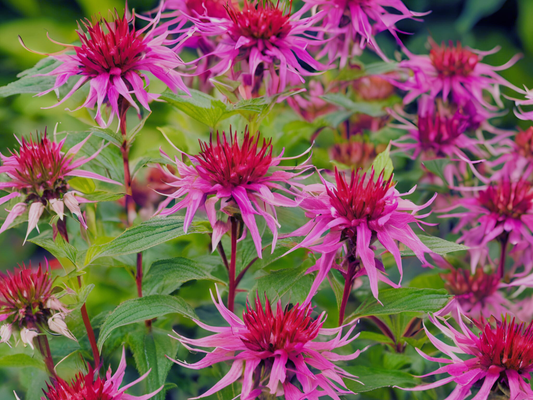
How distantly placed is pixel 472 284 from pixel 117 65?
17.8 inches

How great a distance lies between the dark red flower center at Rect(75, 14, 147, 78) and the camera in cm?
42

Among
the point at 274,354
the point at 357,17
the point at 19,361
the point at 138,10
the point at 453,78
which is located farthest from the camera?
the point at 138,10

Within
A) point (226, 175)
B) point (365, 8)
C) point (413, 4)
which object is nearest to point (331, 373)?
point (226, 175)

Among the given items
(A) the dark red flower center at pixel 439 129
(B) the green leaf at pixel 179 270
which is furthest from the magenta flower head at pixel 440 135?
(B) the green leaf at pixel 179 270

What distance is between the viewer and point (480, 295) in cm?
58

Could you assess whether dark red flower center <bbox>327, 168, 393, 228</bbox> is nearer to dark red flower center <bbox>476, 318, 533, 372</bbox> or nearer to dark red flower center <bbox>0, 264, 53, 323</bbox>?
dark red flower center <bbox>476, 318, 533, 372</bbox>

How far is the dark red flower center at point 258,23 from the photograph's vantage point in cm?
47

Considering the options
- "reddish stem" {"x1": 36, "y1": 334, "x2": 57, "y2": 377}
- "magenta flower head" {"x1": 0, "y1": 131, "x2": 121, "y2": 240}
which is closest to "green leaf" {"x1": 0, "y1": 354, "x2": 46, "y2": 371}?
"reddish stem" {"x1": 36, "y1": 334, "x2": 57, "y2": 377}

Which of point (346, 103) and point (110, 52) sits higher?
point (110, 52)

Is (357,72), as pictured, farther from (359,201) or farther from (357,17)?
(359,201)

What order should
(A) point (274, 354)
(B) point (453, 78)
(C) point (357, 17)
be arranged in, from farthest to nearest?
(B) point (453, 78), (C) point (357, 17), (A) point (274, 354)

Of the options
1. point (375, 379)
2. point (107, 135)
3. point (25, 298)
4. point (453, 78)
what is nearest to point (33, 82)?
point (107, 135)

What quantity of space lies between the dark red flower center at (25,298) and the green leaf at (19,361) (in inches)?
1.8

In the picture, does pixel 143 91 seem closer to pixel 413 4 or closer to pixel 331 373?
pixel 331 373
